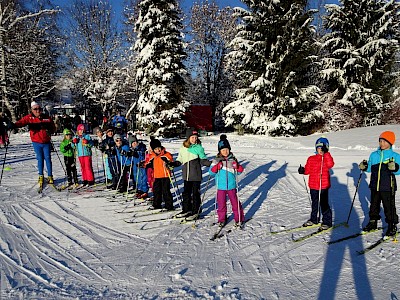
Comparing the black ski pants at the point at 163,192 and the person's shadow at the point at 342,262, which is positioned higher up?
the black ski pants at the point at 163,192

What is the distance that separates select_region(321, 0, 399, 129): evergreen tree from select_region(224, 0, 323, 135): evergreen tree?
94.1 inches

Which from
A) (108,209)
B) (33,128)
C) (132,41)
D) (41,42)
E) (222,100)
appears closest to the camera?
(108,209)

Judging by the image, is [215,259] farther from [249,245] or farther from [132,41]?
[132,41]

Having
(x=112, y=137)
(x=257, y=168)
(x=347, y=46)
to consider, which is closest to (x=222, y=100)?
(x=347, y=46)

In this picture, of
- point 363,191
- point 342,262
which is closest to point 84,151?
point 342,262

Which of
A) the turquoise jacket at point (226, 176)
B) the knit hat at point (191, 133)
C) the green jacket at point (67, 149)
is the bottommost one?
the turquoise jacket at point (226, 176)

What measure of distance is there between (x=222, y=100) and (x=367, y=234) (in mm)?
33086

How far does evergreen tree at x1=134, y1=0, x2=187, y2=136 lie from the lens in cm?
2139

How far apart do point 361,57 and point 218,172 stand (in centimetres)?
2078

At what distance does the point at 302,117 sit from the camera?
2123 centimetres

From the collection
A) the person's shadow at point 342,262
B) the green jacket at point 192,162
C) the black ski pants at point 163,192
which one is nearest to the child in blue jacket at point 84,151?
the black ski pants at point 163,192

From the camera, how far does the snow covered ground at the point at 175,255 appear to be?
12.2 ft

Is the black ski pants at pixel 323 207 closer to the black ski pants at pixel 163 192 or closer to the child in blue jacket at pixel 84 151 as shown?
the black ski pants at pixel 163 192

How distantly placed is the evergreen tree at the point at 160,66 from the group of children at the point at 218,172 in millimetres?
13000
